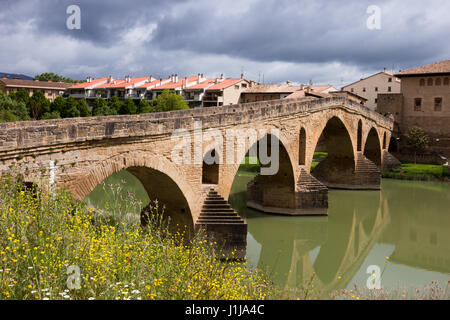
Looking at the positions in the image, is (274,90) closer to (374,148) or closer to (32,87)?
(374,148)

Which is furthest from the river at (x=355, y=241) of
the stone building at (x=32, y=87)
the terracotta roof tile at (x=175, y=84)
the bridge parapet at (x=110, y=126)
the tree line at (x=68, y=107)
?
the stone building at (x=32, y=87)

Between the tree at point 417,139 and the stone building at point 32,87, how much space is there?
49.6 m

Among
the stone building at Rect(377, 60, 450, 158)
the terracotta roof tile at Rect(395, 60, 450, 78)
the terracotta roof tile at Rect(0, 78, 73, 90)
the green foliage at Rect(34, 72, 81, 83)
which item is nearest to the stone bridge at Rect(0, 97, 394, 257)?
the stone building at Rect(377, 60, 450, 158)

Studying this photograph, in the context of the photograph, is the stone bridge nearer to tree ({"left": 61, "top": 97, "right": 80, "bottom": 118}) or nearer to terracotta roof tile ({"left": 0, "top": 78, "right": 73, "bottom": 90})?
tree ({"left": 61, "top": 97, "right": 80, "bottom": 118})

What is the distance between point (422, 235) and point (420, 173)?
48.8ft

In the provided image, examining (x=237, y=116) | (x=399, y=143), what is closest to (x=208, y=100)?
(x=399, y=143)

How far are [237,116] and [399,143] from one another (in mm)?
28247

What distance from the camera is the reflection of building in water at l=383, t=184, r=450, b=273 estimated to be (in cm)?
1548

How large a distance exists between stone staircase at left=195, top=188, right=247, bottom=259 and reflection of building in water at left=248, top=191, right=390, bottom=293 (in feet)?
3.12

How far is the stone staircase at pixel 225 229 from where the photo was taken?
1323 cm

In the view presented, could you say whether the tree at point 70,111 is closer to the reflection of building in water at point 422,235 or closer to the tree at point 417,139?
the tree at point 417,139

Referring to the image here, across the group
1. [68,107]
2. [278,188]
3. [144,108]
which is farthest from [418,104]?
[68,107]
